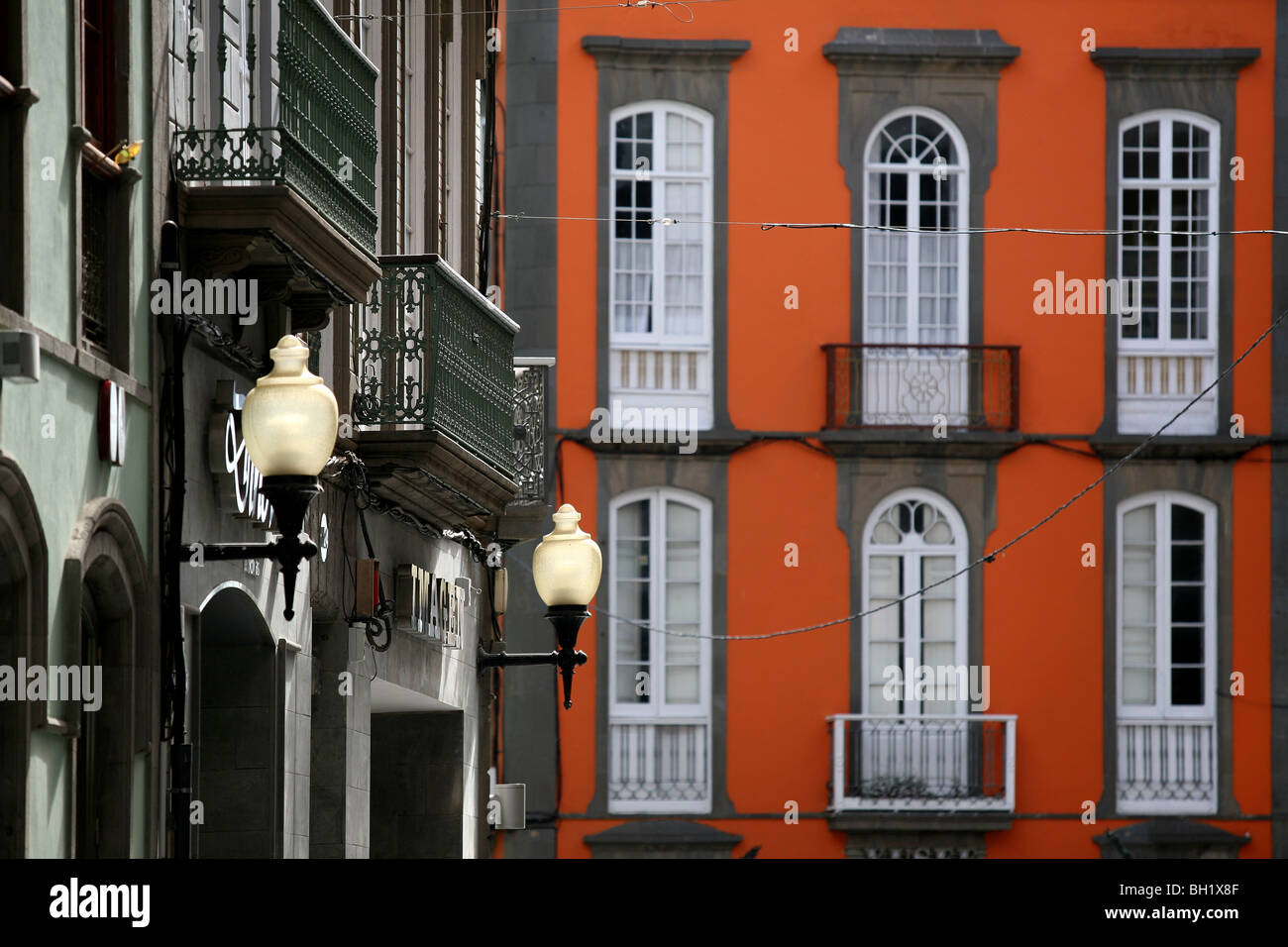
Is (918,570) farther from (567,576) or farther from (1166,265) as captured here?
(567,576)

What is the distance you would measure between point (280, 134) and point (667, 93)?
18.0 meters

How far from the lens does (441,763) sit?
17.5m

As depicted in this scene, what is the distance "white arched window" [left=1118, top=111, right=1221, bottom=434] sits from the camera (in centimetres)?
2859

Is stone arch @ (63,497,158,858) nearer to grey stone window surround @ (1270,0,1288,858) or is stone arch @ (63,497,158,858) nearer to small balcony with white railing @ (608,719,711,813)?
small balcony with white railing @ (608,719,711,813)

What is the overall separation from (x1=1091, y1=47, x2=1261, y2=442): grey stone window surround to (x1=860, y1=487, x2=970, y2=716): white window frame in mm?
2323

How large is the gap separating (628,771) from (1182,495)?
671 cm

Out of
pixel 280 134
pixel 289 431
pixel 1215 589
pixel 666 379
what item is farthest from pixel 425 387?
pixel 1215 589

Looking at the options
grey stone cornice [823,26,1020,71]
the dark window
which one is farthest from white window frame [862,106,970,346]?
the dark window

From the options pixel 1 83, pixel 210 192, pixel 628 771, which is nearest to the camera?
pixel 1 83

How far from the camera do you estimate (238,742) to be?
1221cm

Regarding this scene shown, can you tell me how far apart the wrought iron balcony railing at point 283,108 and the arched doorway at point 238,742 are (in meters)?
1.94

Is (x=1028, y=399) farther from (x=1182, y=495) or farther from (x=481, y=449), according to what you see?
(x=481, y=449)
